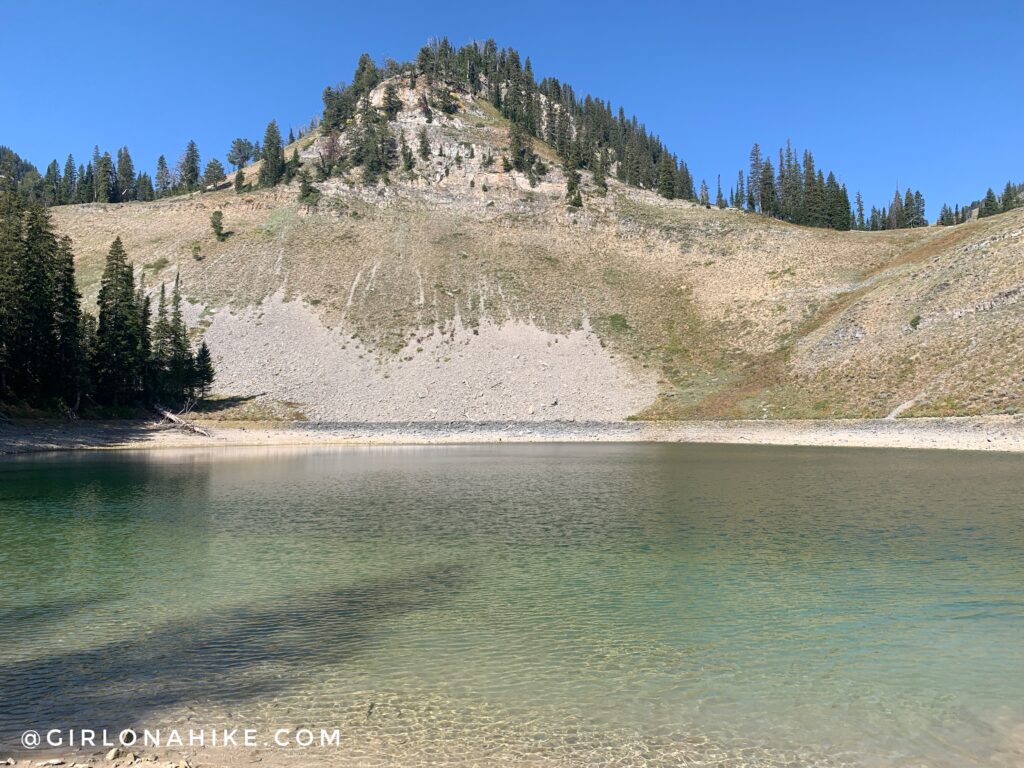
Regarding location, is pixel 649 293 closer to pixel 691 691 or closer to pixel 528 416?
pixel 528 416

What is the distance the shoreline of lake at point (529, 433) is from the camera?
53.3 metres

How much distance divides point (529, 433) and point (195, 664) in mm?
62514

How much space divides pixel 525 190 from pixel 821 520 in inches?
4601

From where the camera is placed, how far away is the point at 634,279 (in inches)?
4338

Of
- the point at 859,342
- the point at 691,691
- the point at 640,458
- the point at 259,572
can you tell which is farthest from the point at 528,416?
the point at 691,691

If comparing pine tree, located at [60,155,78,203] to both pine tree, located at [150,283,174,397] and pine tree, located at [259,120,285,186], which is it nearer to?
pine tree, located at [259,120,285,186]

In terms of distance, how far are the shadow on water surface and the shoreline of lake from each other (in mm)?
52172

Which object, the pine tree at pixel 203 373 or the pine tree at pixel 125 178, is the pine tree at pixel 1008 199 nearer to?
the pine tree at pixel 203 373

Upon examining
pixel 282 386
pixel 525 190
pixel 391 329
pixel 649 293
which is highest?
pixel 525 190

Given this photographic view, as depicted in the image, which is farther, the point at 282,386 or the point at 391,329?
the point at 391,329

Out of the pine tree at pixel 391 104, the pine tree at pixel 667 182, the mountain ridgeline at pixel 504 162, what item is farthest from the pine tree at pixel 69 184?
the pine tree at pixel 667 182

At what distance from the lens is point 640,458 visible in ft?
164

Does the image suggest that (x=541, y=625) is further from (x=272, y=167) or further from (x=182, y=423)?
(x=272, y=167)

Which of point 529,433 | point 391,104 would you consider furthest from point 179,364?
point 391,104
